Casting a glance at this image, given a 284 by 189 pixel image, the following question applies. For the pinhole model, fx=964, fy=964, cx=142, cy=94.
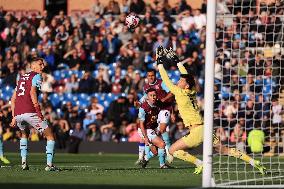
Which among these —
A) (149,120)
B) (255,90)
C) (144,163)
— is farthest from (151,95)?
(255,90)

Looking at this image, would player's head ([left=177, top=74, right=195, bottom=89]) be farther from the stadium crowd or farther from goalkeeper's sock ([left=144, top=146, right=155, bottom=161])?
the stadium crowd

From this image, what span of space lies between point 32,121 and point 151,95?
285 cm

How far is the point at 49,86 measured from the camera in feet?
95.7

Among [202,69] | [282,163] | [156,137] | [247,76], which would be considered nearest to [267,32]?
[247,76]

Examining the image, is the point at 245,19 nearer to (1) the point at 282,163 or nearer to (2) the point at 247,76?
(2) the point at 247,76

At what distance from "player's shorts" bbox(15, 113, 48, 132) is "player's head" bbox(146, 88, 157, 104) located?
2.69 meters

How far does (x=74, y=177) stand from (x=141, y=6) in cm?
1645

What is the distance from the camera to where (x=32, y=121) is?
16.3 m

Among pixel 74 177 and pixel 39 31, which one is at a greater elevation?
pixel 39 31

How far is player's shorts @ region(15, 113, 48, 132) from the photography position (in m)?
16.2

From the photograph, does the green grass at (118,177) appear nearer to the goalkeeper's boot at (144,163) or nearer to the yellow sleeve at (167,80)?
the goalkeeper's boot at (144,163)

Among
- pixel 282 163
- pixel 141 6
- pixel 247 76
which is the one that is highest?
pixel 141 6

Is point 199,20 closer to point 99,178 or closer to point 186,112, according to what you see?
point 186,112

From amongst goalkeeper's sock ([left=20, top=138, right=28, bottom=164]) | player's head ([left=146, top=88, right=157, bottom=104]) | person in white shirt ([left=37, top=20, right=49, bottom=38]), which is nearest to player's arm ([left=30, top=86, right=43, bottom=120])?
goalkeeper's sock ([left=20, top=138, right=28, bottom=164])
